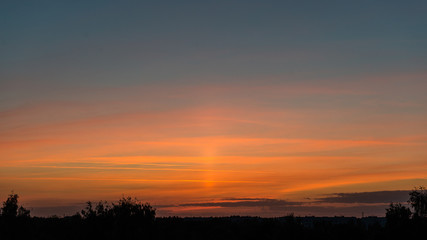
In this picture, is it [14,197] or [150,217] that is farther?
[14,197]

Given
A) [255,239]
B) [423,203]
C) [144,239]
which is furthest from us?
[423,203]

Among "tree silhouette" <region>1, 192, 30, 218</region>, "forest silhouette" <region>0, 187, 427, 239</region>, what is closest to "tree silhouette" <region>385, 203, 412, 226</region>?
"forest silhouette" <region>0, 187, 427, 239</region>

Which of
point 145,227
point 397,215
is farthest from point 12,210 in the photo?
point 397,215

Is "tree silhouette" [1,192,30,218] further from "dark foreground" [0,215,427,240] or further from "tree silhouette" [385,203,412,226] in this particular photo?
"tree silhouette" [385,203,412,226]

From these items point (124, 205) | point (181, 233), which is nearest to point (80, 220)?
point (124, 205)

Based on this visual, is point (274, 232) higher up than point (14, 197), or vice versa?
point (14, 197)

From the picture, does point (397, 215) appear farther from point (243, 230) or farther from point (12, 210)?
point (12, 210)

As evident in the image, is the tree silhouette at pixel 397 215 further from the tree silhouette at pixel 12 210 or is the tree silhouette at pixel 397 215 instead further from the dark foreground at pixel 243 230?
the tree silhouette at pixel 12 210

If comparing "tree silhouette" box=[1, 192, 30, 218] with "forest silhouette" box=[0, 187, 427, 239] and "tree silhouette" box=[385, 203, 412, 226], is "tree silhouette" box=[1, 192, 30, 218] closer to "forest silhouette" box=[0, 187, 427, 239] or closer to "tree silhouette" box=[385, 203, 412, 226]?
"forest silhouette" box=[0, 187, 427, 239]

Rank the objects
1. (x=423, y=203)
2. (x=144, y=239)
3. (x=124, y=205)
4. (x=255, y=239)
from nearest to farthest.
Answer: (x=144, y=239) → (x=124, y=205) → (x=255, y=239) → (x=423, y=203)

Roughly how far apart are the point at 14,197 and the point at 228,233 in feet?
137

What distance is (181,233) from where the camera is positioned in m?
112

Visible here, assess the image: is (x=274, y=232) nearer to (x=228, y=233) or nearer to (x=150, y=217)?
(x=228, y=233)

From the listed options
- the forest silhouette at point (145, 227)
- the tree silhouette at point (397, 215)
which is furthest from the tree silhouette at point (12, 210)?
the tree silhouette at point (397, 215)
